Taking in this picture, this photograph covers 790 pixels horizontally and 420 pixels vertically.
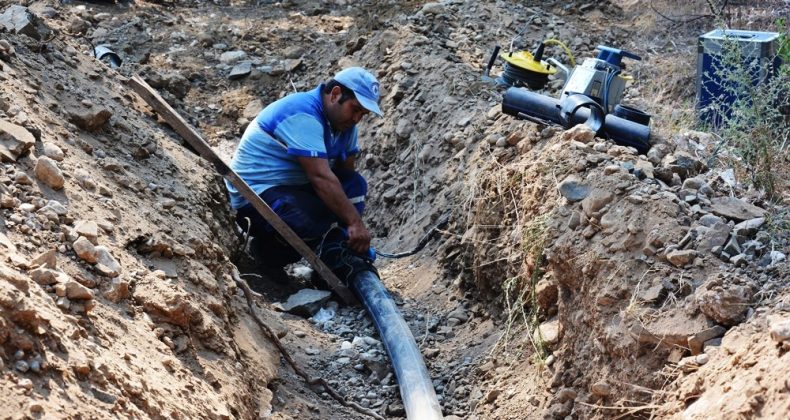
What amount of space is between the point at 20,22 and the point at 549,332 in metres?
3.10

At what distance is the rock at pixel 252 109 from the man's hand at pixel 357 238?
9.61 ft

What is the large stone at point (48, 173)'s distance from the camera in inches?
138

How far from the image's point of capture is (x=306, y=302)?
523 centimetres

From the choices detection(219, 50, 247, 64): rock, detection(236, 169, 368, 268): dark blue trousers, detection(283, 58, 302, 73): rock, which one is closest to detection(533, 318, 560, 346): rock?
detection(236, 169, 368, 268): dark blue trousers

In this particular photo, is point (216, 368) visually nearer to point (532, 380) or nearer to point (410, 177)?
point (532, 380)

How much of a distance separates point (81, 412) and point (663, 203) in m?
2.38

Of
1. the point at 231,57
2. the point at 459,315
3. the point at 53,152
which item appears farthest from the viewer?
the point at 231,57

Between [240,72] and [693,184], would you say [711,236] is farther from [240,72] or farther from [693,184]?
[240,72]

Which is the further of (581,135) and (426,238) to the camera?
(426,238)

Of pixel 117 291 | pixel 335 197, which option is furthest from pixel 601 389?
pixel 335 197

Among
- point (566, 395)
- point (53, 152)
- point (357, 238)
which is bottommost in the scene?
point (357, 238)

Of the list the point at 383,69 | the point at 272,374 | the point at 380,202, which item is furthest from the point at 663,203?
the point at 383,69

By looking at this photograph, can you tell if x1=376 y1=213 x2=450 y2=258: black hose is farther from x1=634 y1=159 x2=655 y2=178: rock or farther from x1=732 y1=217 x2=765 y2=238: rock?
x1=732 y1=217 x2=765 y2=238: rock

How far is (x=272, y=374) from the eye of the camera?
4.05 m
